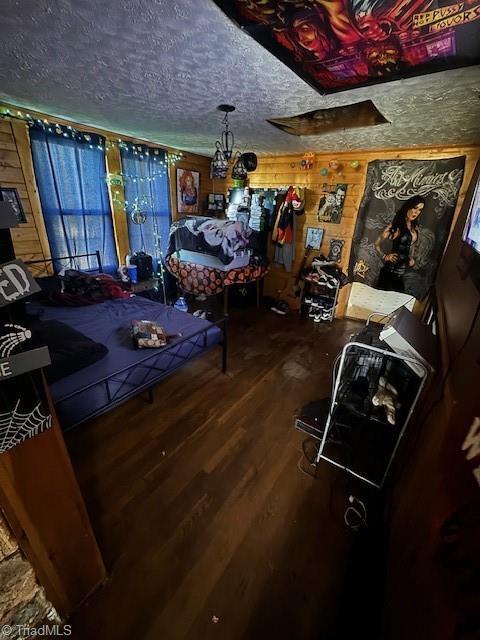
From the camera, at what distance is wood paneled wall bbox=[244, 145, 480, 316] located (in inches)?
127

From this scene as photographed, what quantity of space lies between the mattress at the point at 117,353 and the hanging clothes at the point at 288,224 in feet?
7.20

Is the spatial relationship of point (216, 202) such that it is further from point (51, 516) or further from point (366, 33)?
point (51, 516)

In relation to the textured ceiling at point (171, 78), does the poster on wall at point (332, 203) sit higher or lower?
lower

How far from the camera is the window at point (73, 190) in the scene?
2.79m

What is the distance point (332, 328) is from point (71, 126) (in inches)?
160

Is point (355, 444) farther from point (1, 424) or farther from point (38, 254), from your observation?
point (38, 254)

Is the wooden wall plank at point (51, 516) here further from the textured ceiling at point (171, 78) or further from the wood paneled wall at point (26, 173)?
the wood paneled wall at point (26, 173)

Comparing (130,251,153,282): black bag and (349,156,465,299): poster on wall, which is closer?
(349,156,465,299): poster on wall

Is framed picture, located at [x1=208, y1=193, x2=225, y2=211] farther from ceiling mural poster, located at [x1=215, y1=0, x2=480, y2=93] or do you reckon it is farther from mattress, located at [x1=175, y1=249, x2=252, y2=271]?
ceiling mural poster, located at [x1=215, y1=0, x2=480, y2=93]

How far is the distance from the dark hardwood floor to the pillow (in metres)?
0.57

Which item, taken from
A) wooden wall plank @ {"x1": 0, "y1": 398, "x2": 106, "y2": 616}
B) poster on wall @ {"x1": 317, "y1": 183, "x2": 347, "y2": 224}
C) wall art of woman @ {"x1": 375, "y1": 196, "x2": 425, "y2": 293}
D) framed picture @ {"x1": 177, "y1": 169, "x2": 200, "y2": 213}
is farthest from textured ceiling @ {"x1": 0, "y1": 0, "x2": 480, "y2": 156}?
wooden wall plank @ {"x1": 0, "y1": 398, "x2": 106, "y2": 616}

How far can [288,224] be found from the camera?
4039 millimetres

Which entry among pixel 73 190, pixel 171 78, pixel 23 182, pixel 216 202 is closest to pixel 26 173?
pixel 23 182

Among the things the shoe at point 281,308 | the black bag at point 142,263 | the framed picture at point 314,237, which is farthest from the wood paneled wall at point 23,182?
the framed picture at point 314,237
